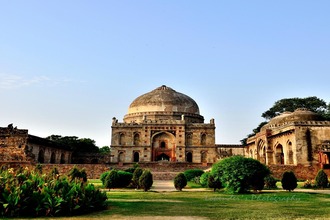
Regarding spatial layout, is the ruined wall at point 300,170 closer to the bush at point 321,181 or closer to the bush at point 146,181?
the bush at point 321,181

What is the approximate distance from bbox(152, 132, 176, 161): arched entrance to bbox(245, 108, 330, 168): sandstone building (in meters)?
11.0

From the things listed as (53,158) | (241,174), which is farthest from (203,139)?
(241,174)

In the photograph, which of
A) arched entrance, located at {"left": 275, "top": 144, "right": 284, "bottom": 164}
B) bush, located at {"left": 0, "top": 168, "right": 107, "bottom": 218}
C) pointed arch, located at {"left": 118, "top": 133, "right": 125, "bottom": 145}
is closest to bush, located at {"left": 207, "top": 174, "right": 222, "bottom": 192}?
bush, located at {"left": 0, "top": 168, "right": 107, "bottom": 218}

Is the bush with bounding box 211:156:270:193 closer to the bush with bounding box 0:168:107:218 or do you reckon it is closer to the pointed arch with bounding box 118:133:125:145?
the bush with bounding box 0:168:107:218

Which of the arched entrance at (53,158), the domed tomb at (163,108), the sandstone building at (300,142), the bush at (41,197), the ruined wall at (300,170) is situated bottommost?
the bush at (41,197)

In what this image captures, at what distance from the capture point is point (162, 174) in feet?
75.8

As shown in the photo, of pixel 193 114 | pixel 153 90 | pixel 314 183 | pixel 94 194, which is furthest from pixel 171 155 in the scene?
pixel 94 194

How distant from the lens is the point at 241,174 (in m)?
12.7

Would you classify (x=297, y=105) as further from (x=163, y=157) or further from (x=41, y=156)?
(x=41, y=156)

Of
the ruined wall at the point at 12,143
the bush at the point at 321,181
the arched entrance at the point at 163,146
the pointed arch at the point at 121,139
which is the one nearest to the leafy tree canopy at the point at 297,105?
the arched entrance at the point at 163,146

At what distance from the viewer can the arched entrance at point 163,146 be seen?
119 ft

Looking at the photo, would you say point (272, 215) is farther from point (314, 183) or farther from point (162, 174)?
point (162, 174)

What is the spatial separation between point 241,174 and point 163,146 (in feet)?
79.3

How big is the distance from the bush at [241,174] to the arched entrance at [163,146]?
22985 millimetres
